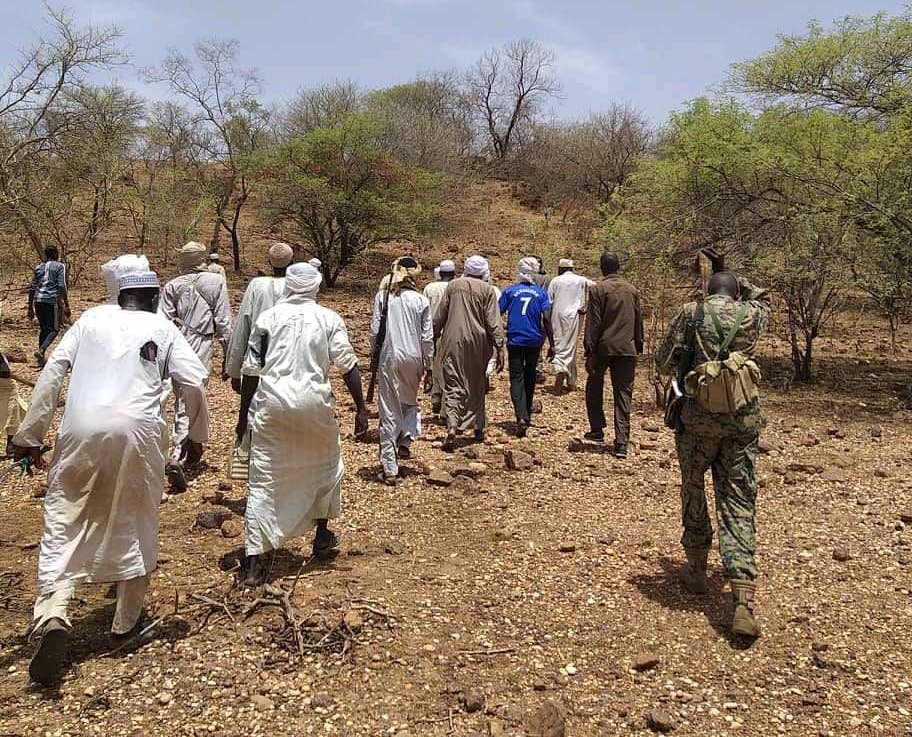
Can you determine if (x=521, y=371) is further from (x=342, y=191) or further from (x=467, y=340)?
(x=342, y=191)

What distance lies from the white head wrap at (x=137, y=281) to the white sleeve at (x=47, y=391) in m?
0.26

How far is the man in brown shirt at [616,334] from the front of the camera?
678 centimetres

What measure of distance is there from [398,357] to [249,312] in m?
1.21

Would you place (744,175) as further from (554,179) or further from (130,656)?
(554,179)

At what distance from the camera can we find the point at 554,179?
30.5 m

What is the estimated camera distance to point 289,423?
4.01 meters

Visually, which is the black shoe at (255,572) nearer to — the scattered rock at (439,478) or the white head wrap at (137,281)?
the white head wrap at (137,281)

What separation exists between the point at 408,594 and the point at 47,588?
1684 mm

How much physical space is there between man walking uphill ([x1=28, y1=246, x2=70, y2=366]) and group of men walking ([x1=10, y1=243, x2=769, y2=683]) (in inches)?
198

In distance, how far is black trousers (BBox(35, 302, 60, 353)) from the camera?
10.3 meters

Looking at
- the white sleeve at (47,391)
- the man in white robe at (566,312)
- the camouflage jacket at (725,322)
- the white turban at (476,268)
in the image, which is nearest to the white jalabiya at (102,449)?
the white sleeve at (47,391)

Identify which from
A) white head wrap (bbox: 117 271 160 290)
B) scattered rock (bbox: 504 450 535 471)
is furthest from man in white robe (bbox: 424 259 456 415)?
white head wrap (bbox: 117 271 160 290)

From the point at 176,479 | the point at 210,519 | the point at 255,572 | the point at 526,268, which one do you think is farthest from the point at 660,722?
the point at 526,268

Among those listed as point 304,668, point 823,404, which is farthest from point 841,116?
point 304,668
